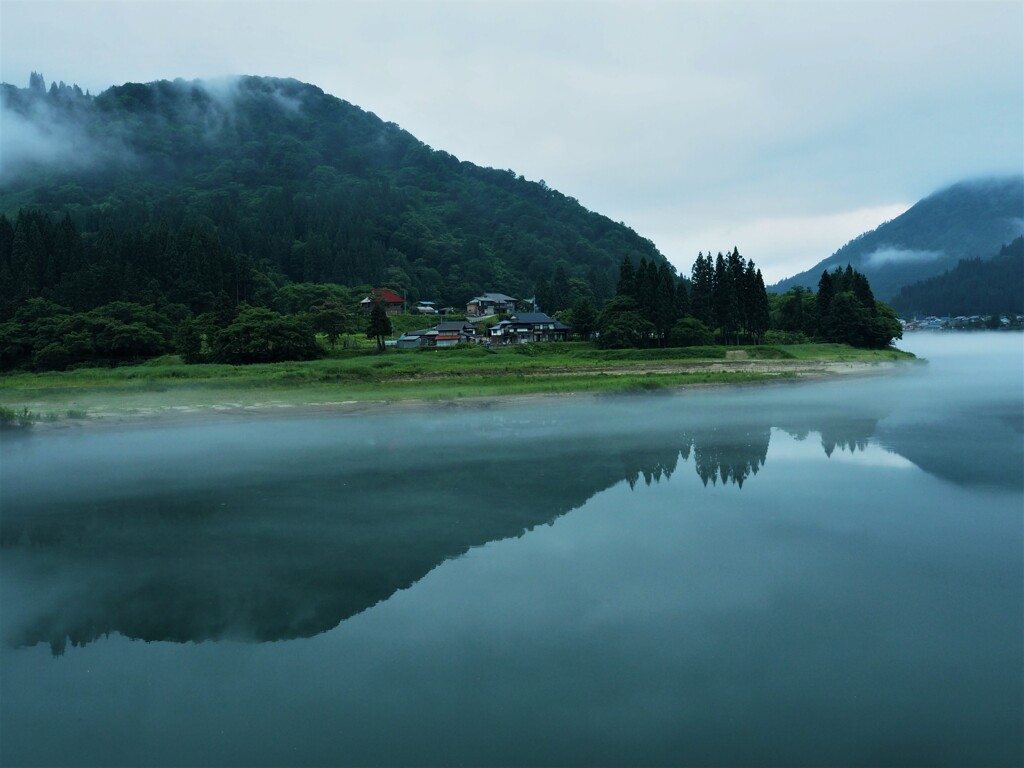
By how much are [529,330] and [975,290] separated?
474ft

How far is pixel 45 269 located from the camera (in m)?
55.9

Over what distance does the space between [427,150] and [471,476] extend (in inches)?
7144

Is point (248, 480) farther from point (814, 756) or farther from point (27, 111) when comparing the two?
point (27, 111)

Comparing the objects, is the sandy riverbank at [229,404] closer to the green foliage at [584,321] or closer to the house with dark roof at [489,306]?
the green foliage at [584,321]

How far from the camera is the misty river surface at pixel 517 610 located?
255 inches

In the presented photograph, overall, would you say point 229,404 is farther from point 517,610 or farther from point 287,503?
point 517,610

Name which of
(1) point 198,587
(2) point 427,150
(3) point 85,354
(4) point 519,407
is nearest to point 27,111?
(2) point 427,150

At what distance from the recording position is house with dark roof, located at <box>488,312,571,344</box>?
6012 cm

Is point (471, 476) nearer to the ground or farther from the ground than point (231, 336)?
nearer to the ground

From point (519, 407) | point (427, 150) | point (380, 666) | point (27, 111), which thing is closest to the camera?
point (380, 666)

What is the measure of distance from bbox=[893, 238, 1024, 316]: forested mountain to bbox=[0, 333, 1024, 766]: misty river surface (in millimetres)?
165624

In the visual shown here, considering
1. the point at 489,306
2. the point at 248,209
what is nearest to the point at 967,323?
the point at 489,306

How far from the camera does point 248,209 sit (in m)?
110

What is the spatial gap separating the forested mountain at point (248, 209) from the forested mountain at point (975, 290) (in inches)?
2747
